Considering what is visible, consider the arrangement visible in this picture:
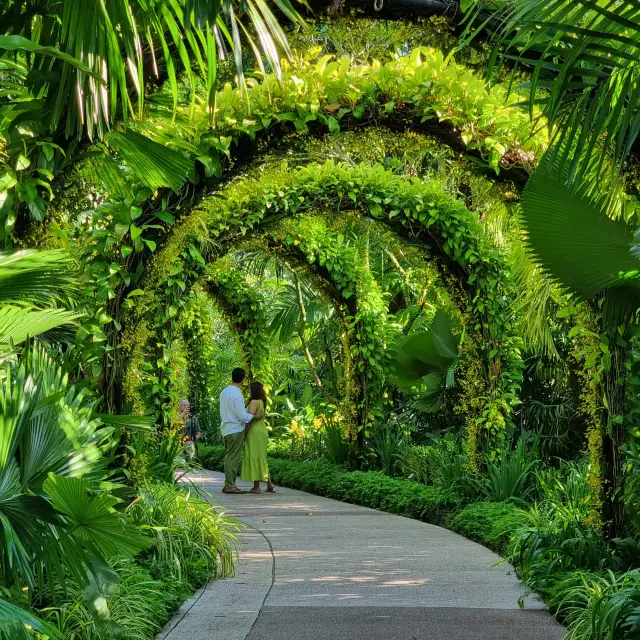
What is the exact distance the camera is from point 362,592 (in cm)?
649

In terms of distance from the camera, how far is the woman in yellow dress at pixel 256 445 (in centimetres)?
1362

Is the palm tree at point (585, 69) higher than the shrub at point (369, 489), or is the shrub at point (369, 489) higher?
the palm tree at point (585, 69)

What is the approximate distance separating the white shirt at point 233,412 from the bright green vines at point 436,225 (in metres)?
2.82

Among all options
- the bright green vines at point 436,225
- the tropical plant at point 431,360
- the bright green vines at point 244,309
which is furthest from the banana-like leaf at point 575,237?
the bright green vines at point 244,309

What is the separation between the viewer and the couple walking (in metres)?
13.3

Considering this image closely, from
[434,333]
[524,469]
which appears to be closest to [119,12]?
[524,469]

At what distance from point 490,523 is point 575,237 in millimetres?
4020

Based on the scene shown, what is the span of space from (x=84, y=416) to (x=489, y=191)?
4.81 meters

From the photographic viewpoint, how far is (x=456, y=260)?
35.3 ft

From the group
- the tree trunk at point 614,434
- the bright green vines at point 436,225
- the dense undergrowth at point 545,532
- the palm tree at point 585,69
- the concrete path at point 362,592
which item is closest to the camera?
the palm tree at point 585,69

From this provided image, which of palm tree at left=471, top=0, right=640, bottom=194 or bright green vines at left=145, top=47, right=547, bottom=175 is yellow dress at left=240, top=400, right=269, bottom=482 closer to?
bright green vines at left=145, top=47, right=547, bottom=175

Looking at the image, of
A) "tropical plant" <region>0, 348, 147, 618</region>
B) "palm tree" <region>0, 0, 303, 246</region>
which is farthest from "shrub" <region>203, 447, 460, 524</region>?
"tropical plant" <region>0, 348, 147, 618</region>

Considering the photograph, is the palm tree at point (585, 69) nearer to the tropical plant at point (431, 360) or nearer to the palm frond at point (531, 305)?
the palm frond at point (531, 305)

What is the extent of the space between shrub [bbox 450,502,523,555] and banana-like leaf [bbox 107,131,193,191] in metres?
4.21
